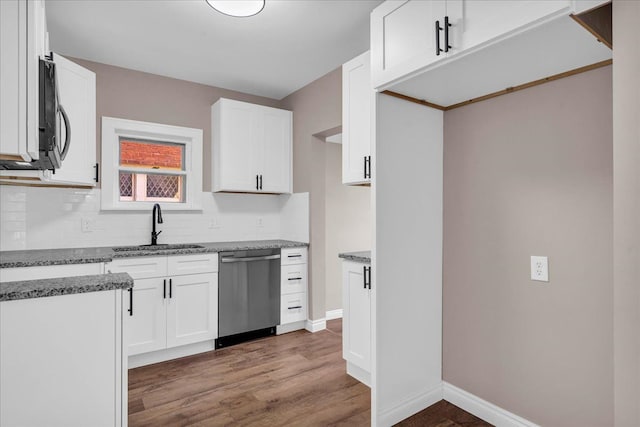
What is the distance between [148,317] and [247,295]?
2.87ft

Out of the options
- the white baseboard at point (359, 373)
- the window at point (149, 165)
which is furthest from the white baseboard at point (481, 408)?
the window at point (149, 165)

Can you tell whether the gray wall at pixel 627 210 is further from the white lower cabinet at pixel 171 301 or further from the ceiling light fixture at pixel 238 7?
the white lower cabinet at pixel 171 301

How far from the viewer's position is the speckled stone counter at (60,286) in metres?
1.20

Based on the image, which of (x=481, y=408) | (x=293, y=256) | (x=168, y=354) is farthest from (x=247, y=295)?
(x=481, y=408)

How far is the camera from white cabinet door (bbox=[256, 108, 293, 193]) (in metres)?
3.99

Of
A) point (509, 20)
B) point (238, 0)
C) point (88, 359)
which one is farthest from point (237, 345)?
point (509, 20)

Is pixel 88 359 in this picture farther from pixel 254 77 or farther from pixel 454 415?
pixel 254 77

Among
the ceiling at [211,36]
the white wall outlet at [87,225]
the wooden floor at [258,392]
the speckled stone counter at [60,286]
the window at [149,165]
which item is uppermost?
the ceiling at [211,36]

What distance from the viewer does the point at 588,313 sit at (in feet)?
5.77

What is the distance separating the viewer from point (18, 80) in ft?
4.45

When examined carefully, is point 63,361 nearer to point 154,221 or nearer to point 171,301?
point 171,301

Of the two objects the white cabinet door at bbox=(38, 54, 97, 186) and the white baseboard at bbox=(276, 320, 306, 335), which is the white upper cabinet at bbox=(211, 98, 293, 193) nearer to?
the white cabinet door at bbox=(38, 54, 97, 186)

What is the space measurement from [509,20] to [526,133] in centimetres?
76

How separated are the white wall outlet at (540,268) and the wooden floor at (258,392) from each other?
3.09 feet
